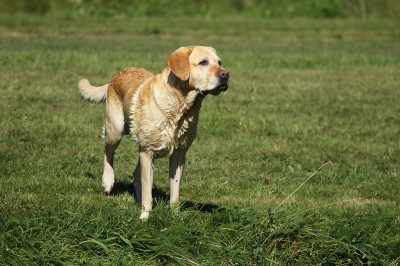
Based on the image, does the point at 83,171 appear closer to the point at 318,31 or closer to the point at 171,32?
the point at 171,32

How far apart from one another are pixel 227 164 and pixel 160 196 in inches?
64.8

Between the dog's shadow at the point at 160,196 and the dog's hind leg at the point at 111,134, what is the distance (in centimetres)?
15

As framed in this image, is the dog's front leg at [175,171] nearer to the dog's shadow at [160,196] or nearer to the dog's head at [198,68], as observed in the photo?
the dog's shadow at [160,196]

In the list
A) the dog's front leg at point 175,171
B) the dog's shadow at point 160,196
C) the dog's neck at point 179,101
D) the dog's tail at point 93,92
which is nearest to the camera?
the dog's neck at point 179,101

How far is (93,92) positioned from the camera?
9.19 m

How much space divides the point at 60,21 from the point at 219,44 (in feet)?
17.0

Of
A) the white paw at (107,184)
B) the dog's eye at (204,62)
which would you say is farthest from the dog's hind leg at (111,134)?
the dog's eye at (204,62)

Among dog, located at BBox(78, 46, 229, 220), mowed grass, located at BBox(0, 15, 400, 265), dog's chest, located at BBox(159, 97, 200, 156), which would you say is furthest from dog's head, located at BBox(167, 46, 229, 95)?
mowed grass, located at BBox(0, 15, 400, 265)

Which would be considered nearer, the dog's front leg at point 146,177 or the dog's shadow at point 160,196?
the dog's front leg at point 146,177

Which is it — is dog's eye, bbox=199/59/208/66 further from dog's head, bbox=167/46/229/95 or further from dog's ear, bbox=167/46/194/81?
dog's ear, bbox=167/46/194/81

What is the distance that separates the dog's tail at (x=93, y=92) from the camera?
913cm

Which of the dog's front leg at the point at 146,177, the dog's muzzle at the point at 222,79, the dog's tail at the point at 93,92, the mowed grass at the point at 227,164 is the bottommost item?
the mowed grass at the point at 227,164

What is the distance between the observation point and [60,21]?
77.6ft

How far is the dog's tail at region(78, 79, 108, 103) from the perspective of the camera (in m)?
9.13
